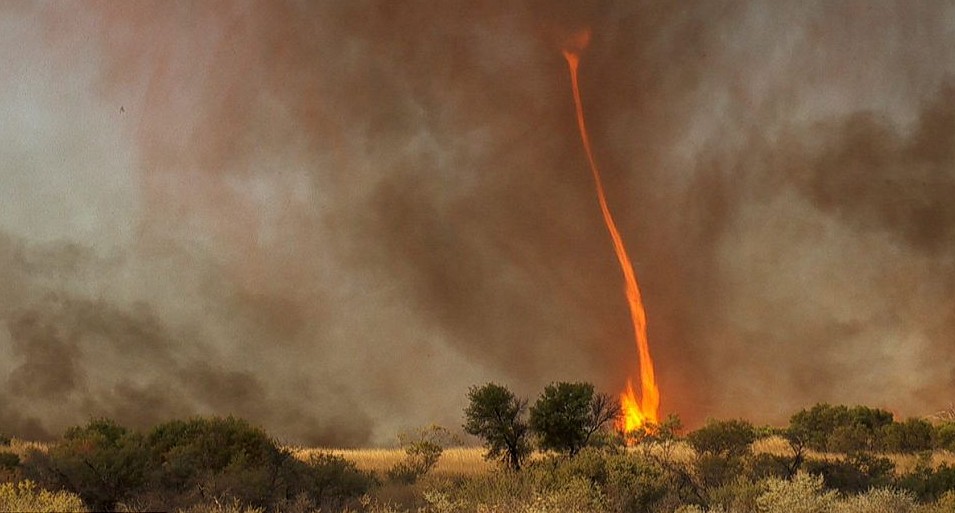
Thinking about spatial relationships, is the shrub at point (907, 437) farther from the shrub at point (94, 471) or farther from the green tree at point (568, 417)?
the shrub at point (94, 471)

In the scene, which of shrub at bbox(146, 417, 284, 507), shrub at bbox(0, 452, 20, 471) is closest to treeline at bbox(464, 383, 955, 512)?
shrub at bbox(146, 417, 284, 507)

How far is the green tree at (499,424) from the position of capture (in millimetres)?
30172

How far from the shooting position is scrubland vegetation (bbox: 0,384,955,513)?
62.2ft

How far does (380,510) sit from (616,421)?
15.8m

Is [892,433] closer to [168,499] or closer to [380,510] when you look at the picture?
[380,510]

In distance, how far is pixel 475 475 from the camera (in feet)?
87.1

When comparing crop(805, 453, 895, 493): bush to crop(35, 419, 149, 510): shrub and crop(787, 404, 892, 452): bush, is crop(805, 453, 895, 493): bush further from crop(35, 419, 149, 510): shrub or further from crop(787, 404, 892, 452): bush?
crop(35, 419, 149, 510): shrub

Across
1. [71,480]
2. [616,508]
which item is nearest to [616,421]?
[616,508]

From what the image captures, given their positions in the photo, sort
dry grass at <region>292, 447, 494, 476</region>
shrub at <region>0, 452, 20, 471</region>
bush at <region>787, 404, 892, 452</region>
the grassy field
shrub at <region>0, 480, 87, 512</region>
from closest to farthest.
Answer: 1. shrub at <region>0, 480, 87, 512</region>
2. shrub at <region>0, 452, 20, 471</region>
3. dry grass at <region>292, 447, 494, 476</region>
4. the grassy field
5. bush at <region>787, 404, 892, 452</region>

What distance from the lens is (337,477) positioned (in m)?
23.8

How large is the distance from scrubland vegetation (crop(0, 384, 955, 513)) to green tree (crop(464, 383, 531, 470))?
47 mm

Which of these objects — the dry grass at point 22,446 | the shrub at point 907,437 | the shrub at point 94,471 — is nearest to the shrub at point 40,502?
the shrub at point 94,471

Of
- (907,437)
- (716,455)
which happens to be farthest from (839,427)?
(716,455)

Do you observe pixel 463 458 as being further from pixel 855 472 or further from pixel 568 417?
pixel 855 472
